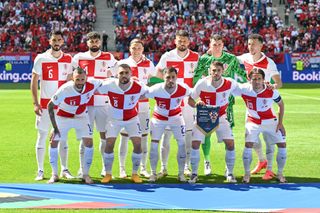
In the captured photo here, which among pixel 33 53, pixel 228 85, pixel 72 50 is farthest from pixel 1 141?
pixel 72 50

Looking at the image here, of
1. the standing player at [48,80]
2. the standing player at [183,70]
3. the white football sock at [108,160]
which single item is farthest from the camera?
the standing player at [183,70]

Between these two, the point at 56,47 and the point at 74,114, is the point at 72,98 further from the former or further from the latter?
the point at 56,47

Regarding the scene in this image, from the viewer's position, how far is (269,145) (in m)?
11.2

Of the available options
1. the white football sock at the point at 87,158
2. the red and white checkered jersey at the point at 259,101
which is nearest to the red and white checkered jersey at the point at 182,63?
the red and white checkered jersey at the point at 259,101

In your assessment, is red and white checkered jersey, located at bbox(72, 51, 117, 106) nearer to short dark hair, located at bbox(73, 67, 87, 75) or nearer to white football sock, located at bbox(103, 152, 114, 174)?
short dark hair, located at bbox(73, 67, 87, 75)

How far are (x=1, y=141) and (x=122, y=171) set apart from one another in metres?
5.50

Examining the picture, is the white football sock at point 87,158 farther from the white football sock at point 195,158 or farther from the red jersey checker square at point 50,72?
the white football sock at point 195,158

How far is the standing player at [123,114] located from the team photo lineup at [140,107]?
2cm

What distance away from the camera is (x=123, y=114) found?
10.7m

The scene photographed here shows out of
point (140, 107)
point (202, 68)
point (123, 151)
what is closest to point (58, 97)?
→ point (140, 107)

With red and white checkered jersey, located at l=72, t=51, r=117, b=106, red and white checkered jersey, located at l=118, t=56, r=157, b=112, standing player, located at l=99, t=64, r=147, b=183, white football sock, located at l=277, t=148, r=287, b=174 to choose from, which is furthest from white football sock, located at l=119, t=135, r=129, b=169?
white football sock, located at l=277, t=148, r=287, b=174

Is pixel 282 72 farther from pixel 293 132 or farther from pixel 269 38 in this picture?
pixel 293 132

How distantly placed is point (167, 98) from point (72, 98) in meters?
1.48

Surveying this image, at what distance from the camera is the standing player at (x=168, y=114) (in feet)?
35.0
